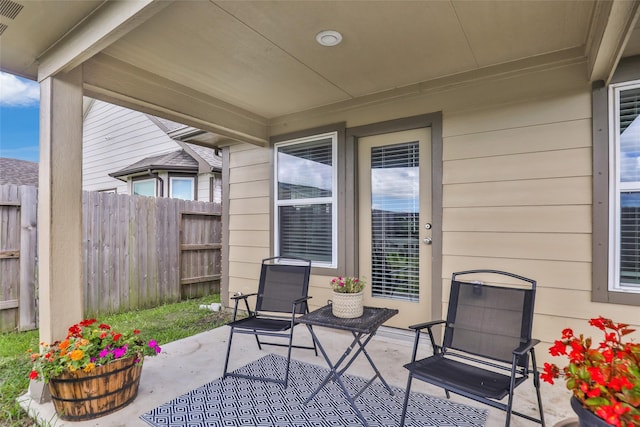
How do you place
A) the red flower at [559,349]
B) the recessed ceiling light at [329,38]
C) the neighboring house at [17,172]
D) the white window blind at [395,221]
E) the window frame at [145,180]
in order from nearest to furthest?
the red flower at [559,349] < the recessed ceiling light at [329,38] < the white window blind at [395,221] < the window frame at [145,180] < the neighboring house at [17,172]

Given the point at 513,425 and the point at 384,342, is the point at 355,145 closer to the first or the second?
the point at 384,342

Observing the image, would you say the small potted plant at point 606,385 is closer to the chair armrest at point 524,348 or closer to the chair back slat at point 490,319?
the chair armrest at point 524,348

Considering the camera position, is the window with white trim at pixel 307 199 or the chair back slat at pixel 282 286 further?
the window with white trim at pixel 307 199

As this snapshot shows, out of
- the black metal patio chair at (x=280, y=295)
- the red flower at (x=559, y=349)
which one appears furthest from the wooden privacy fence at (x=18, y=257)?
the red flower at (x=559, y=349)

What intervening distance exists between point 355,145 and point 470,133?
118 centimetres

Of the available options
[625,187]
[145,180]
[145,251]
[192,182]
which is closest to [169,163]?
[192,182]

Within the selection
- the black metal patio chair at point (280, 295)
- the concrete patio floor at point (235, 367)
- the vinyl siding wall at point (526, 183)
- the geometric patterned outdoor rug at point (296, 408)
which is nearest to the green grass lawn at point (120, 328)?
the concrete patio floor at point (235, 367)

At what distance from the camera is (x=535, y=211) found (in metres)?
2.75

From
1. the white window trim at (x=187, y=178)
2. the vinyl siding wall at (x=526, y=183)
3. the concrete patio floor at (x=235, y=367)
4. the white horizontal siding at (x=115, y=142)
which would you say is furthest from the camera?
the white horizontal siding at (x=115, y=142)

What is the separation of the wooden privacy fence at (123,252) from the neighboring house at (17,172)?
626cm

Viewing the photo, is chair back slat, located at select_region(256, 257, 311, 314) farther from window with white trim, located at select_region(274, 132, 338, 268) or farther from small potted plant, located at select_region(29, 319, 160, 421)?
small potted plant, located at select_region(29, 319, 160, 421)

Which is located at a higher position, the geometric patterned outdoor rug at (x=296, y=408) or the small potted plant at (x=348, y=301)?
the small potted plant at (x=348, y=301)

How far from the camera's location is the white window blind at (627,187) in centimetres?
242

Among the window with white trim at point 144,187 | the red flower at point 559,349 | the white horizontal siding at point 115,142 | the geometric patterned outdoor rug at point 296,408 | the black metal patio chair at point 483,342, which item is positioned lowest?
the geometric patterned outdoor rug at point 296,408
